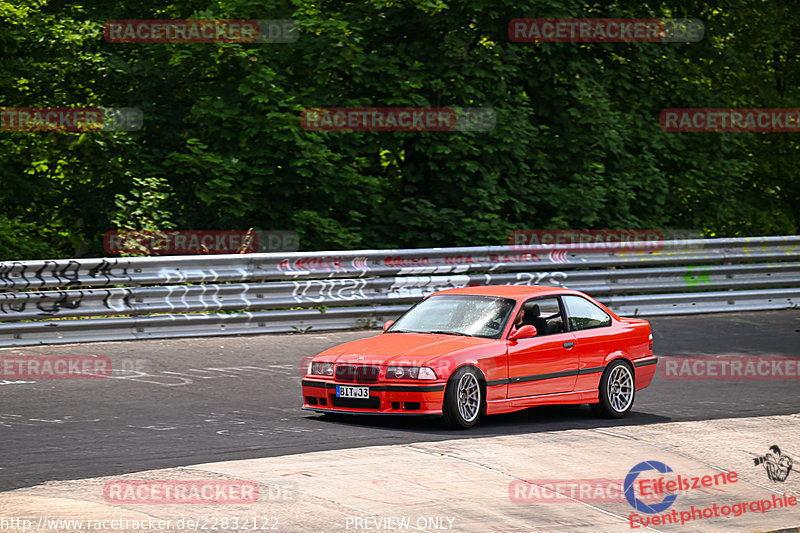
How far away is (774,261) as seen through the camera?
71.4 ft

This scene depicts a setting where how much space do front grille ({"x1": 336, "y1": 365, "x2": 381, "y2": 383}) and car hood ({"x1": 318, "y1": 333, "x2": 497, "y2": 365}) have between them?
6 cm

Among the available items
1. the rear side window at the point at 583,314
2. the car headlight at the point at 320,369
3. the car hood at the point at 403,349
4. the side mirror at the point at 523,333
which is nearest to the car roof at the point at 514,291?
the rear side window at the point at 583,314

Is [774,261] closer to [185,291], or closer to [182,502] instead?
[185,291]

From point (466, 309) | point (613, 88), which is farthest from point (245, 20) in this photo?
point (466, 309)

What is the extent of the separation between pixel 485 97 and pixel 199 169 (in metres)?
5.42

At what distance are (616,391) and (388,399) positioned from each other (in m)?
2.64

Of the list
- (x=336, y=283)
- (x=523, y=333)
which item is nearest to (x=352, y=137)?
(x=336, y=283)

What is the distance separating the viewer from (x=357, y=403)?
35.4 ft

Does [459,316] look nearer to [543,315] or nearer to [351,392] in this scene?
[543,315]

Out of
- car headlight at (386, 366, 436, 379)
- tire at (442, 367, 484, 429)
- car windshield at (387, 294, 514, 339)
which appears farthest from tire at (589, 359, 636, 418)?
car headlight at (386, 366, 436, 379)

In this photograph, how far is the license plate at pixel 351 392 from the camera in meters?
10.7

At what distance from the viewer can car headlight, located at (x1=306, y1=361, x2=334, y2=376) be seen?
11023 millimetres

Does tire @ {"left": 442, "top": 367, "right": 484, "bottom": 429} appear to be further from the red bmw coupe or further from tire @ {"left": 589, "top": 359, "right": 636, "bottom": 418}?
tire @ {"left": 589, "top": 359, "right": 636, "bottom": 418}

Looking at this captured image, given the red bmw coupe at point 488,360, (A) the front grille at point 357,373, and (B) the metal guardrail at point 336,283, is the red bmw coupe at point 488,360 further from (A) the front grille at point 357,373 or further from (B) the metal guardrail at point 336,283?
(B) the metal guardrail at point 336,283
